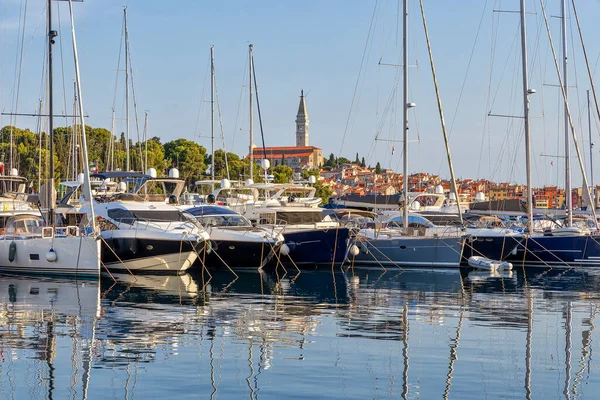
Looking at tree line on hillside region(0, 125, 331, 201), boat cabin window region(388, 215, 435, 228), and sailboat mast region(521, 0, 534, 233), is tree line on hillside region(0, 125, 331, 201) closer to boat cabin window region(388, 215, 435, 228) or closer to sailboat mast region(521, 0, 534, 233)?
boat cabin window region(388, 215, 435, 228)

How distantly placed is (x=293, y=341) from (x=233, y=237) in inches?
596

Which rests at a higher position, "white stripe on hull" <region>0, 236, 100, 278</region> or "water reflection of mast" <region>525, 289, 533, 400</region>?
"white stripe on hull" <region>0, 236, 100, 278</region>

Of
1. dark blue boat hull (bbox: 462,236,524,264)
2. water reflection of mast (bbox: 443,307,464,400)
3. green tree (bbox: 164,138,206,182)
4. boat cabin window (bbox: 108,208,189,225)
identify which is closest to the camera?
water reflection of mast (bbox: 443,307,464,400)

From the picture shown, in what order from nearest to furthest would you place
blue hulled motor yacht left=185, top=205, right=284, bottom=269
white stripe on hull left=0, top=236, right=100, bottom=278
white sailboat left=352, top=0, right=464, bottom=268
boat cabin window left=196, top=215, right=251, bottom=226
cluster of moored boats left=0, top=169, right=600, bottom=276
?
white stripe on hull left=0, top=236, right=100, bottom=278 < cluster of moored boats left=0, top=169, right=600, bottom=276 < blue hulled motor yacht left=185, top=205, right=284, bottom=269 < boat cabin window left=196, top=215, right=251, bottom=226 < white sailboat left=352, top=0, right=464, bottom=268

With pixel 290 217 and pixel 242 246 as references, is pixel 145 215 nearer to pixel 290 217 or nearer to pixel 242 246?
pixel 242 246

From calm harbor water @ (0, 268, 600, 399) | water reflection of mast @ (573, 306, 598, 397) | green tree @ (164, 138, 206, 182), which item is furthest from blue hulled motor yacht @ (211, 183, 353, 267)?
green tree @ (164, 138, 206, 182)

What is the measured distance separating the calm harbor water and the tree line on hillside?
139 ft

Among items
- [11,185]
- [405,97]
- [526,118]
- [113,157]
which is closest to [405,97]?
[405,97]

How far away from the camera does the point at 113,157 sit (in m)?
62.8

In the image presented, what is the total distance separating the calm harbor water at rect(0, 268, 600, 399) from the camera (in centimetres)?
1172

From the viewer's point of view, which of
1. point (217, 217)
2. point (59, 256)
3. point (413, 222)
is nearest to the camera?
point (59, 256)

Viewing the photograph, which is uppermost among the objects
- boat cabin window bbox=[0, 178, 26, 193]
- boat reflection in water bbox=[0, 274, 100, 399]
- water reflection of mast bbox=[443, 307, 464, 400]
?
boat cabin window bbox=[0, 178, 26, 193]

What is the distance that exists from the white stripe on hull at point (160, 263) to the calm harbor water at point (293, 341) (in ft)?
8.13

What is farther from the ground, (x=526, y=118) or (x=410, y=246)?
(x=526, y=118)
